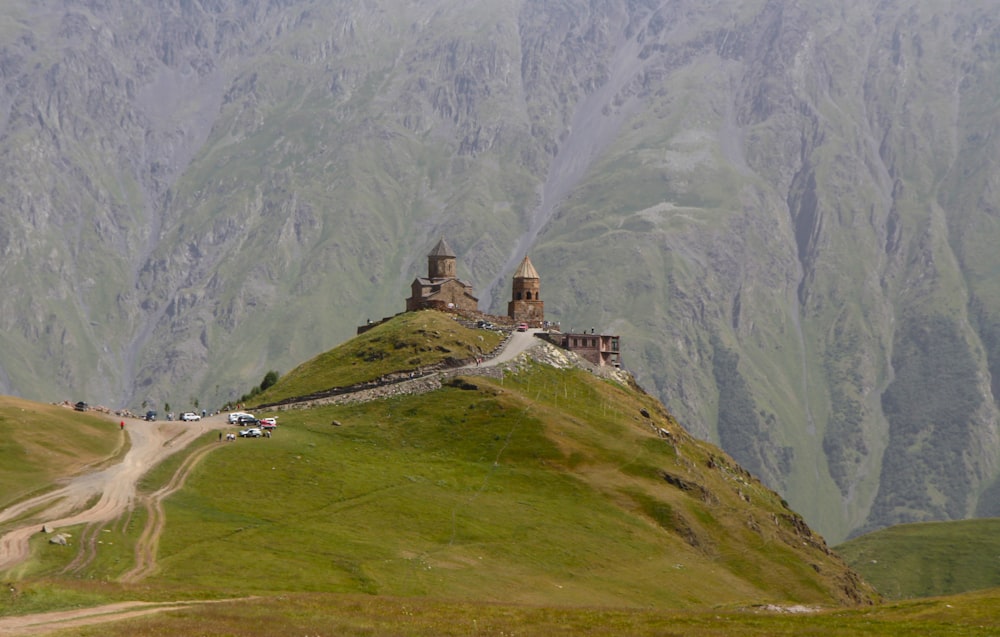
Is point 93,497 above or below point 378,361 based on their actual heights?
below

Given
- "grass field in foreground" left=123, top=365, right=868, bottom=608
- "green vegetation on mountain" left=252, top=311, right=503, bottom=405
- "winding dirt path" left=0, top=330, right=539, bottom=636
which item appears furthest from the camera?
"green vegetation on mountain" left=252, top=311, right=503, bottom=405

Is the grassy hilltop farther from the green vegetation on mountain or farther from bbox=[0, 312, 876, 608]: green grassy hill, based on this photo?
the green vegetation on mountain

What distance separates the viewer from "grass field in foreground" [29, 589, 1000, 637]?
247 ft

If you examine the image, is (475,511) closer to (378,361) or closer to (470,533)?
(470,533)

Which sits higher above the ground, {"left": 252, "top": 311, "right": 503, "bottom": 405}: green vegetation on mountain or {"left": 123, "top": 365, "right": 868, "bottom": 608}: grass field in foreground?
{"left": 252, "top": 311, "right": 503, "bottom": 405}: green vegetation on mountain

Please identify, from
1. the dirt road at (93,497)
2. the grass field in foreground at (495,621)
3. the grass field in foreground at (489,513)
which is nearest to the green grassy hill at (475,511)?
the grass field in foreground at (489,513)

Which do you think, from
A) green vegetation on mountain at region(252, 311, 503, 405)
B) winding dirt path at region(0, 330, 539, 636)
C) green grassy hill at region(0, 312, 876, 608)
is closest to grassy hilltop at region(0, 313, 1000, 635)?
green grassy hill at region(0, 312, 876, 608)

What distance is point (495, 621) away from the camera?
83.1m

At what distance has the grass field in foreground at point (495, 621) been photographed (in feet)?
247

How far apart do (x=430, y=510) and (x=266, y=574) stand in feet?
115

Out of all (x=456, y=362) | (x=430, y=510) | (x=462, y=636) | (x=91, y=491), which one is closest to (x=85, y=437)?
(x=91, y=491)

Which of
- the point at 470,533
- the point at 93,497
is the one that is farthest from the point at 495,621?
the point at 93,497

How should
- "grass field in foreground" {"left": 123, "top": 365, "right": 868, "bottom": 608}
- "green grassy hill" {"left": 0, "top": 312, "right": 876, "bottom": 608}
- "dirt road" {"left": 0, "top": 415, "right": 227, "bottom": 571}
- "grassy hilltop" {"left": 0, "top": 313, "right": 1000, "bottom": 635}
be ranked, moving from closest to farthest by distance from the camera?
"grassy hilltop" {"left": 0, "top": 313, "right": 1000, "bottom": 635} < "dirt road" {"left": 0, "top": 415, "right": 227, "bottom": 571} < "green grassy hill" {"left": 0, "top": 312, "right": 876, "bottom": 608} < "grass field in foreground" {"left": 123, "top": 365, "right": 868, "bottom": 608}

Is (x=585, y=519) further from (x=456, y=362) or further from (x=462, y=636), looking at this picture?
(x=462, y=636)
